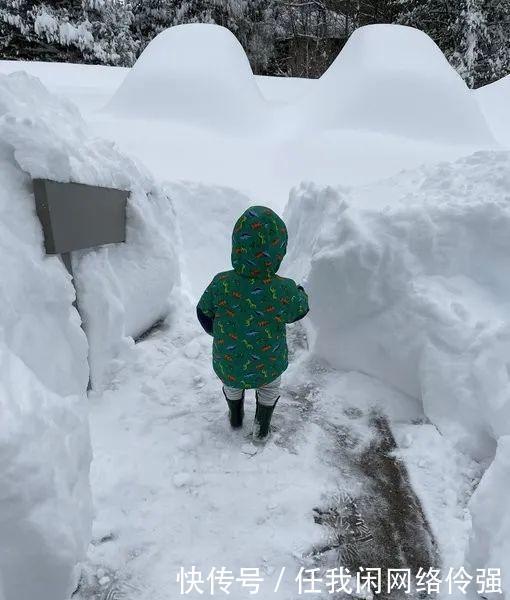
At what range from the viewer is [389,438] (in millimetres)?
2668

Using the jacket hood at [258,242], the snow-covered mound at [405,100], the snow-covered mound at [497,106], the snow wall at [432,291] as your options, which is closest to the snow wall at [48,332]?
the jacket hood at [258,242]

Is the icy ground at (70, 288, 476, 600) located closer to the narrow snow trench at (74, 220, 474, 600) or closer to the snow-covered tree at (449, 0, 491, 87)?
the narrow snow trench at (74, 220, 474, 600)

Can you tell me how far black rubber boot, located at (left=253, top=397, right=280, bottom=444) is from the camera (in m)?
2.56

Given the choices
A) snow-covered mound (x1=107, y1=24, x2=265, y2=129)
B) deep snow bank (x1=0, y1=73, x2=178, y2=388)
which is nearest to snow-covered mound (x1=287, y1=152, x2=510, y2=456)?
deep snow bank (x1=0, y1=73, x2=178, y2=388)

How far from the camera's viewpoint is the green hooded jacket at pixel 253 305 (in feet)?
7.20

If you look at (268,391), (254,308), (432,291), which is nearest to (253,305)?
(254,308)

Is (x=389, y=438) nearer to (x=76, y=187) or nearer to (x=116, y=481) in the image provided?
(x=116, y=481)

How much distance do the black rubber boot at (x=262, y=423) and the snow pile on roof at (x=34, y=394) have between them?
0.92 metres

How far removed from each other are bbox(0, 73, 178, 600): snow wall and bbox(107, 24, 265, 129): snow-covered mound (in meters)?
5.62

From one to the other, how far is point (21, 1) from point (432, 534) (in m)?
17.8

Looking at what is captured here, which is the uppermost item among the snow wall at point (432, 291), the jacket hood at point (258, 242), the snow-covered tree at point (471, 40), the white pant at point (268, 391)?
the snow-covered tree at point (471, 40)

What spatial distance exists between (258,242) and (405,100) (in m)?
7.43

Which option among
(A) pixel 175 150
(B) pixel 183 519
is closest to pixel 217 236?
(A) pixel 175 150

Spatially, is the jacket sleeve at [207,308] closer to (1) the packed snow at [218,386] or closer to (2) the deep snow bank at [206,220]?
(1) the packed snow at [218,386]
